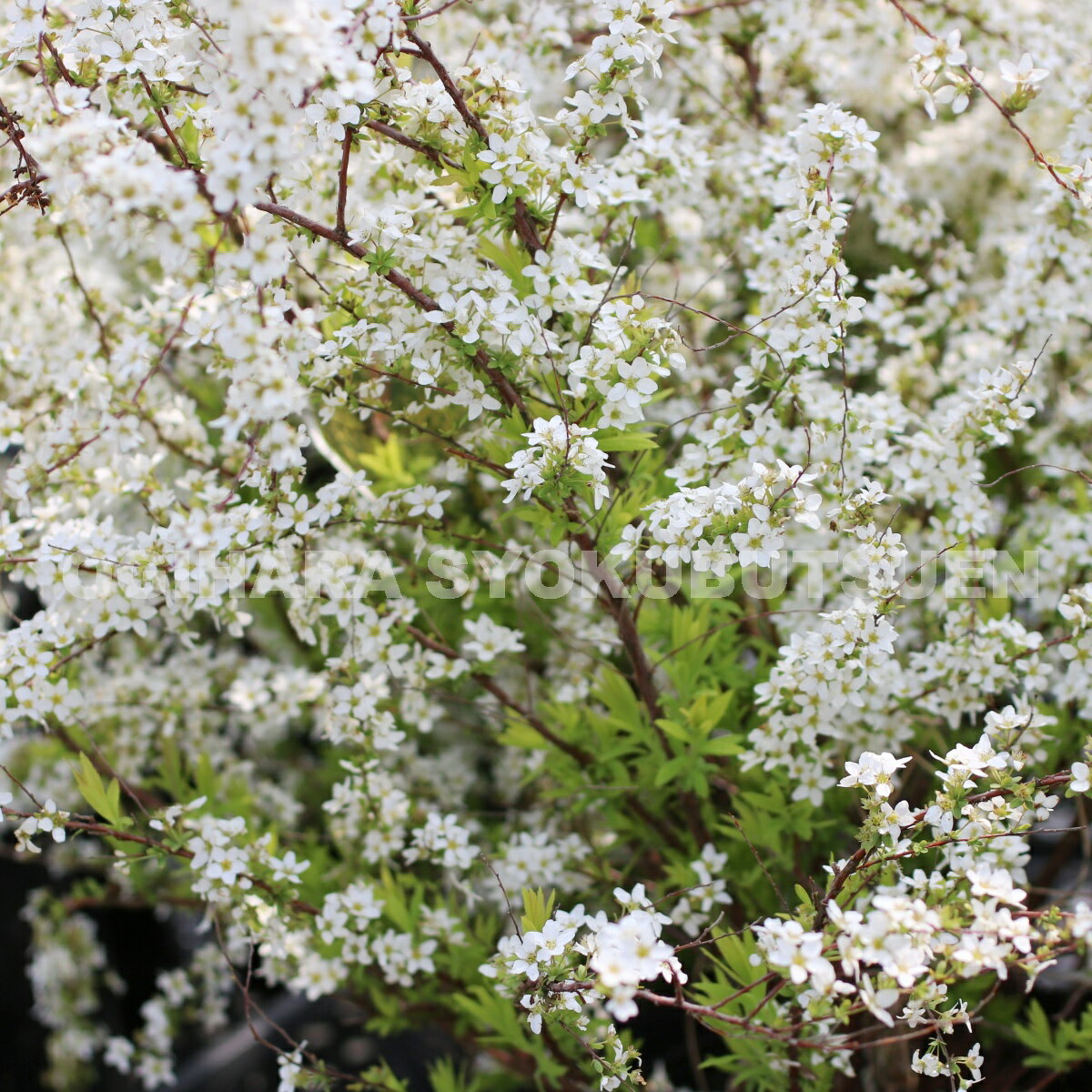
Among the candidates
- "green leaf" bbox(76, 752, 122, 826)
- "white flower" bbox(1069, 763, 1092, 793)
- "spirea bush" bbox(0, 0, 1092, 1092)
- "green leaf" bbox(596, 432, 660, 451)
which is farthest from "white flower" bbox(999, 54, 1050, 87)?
"green leaf" bbox(76, 752, 122, 826)

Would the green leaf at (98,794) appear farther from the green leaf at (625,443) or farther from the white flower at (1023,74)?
the white flower at (1023,74)

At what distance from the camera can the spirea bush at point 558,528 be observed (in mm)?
1326

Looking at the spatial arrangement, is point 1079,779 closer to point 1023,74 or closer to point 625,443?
point 625,443

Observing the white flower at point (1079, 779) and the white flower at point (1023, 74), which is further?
the white flower at point (1023, 74)

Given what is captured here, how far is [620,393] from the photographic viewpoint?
1.47 m

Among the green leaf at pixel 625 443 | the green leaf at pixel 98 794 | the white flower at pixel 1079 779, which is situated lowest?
the white flower at pixel 1079 779

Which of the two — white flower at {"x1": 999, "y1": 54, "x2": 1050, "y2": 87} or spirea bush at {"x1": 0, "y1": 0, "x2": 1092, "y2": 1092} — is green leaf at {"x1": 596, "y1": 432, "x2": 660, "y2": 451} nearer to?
spirea bush at {"x1": 0, "y1": 0, "x2": 1092, "y2": 1092}

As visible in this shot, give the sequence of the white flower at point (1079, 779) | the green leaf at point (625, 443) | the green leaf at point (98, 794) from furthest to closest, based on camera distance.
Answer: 1. the green leaf at point (98, 794)
2. the green leaf at point (625, 443)
3. the white flower at point (1079, 779)

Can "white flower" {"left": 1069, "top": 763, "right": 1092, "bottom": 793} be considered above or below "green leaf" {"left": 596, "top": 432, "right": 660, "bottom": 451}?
below

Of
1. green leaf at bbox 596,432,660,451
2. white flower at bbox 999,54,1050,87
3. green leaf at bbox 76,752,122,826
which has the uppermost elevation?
white flower at bbox 999,54,1050,87

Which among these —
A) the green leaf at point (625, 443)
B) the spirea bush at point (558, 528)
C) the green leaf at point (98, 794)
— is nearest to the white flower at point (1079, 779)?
the spirea bush at point (558, 528)

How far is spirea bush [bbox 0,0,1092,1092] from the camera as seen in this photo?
1.33m

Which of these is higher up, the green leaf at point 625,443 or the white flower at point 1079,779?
the green leaf at point 625,443

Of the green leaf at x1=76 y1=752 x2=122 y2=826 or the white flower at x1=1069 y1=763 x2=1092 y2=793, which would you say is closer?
the white flower at x1=1069 y1=763 x2=1092 y2=793
